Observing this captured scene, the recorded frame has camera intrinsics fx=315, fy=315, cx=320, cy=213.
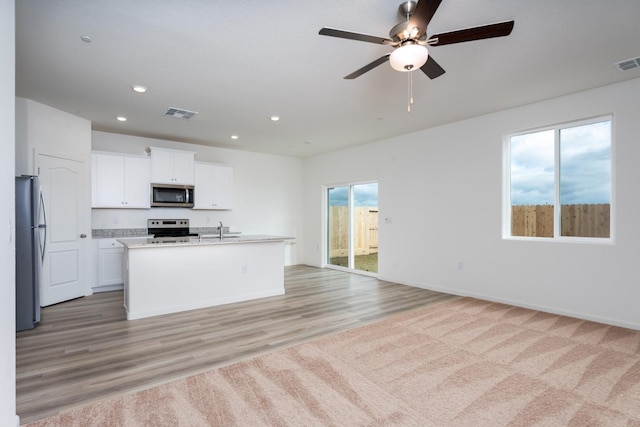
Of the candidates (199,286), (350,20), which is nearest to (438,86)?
(350,20)

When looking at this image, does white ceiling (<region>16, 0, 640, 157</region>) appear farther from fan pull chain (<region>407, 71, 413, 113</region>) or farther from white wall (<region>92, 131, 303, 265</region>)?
white wall (<region>92, 131, 303, 265</region>)

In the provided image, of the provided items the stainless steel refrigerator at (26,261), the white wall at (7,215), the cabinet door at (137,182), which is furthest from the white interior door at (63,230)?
the white wall at (7,215)

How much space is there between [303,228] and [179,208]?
3.08 metres

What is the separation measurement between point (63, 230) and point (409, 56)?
17.0ft

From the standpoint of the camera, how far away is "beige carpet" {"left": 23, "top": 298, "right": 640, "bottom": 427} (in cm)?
199

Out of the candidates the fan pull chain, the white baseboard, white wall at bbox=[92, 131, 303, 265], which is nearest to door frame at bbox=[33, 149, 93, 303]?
white wall at bbox=[92, 131, 303, 265]

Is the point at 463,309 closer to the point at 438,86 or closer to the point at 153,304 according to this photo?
the point at 438,86

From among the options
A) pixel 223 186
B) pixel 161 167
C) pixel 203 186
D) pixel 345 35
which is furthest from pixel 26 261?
pixel 345 35

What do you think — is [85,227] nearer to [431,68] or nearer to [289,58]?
[289,58]

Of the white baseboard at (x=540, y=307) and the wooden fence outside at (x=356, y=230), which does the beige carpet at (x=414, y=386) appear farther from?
the wooden fence outside at (x=356, y=230)

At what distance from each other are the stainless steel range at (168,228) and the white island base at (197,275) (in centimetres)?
177

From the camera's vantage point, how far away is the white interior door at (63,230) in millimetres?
4387

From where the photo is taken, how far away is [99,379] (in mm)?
2441

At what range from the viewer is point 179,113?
460cm
